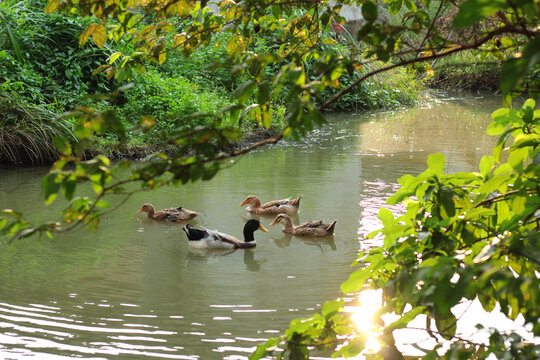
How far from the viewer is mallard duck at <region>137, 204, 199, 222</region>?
782 centimetres

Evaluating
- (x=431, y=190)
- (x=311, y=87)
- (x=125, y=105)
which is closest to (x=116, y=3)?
(x=311, y=87)

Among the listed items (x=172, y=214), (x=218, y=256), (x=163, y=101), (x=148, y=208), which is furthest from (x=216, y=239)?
(x=163, y=101)

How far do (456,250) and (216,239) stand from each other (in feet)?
16.4

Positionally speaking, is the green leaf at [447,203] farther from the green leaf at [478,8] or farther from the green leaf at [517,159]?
the green leaf at [478,8]

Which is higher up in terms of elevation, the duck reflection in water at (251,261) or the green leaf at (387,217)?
the green leaf at (387,217)

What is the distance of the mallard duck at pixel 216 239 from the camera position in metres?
6.81

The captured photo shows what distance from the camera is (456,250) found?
6.72 feet

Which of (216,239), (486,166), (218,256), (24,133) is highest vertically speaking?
(486,166)

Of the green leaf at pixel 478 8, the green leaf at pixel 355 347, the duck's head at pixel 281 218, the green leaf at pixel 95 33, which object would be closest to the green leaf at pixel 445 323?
the green leaf at pixel 355 347

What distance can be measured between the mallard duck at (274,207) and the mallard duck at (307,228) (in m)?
0.38

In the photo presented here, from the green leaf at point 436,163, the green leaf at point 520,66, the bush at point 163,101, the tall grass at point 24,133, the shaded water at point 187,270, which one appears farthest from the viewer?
the bush at point 163,101

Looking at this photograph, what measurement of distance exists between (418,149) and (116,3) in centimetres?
995

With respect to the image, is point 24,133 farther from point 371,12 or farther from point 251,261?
point 371,12

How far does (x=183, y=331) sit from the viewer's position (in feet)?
15.5
